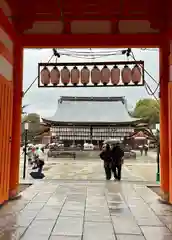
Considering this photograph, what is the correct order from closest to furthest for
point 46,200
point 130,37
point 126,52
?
point 46,200
point 130,37
point 126,52

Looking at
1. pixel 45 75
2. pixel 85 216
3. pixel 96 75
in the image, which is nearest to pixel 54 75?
pixel 45 75

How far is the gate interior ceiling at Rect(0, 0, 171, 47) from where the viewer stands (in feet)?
20.6

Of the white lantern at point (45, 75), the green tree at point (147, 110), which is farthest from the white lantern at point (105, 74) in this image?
the green tree at point (147, 110)

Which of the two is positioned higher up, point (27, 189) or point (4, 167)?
point (4, 167)

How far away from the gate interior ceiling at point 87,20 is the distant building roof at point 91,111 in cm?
2630

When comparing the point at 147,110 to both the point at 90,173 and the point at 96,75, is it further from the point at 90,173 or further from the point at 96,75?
the point at 96,75

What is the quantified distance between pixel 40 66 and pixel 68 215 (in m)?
4.58

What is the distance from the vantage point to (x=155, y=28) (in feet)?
21.4

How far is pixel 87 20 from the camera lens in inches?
259

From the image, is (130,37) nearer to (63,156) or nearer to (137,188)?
(137,188)

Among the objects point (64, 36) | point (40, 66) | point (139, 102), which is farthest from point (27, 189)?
point (139, 102)

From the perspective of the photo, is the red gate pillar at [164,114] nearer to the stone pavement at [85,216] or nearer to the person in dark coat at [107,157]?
the stone pavement at [85,216]

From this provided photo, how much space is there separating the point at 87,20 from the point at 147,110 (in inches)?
1852

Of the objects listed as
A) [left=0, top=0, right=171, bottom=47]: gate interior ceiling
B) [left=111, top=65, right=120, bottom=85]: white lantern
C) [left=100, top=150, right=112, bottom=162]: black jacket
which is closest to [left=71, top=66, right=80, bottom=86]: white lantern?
[left=111, top=65, right=120, bottom=85]: white lantern
